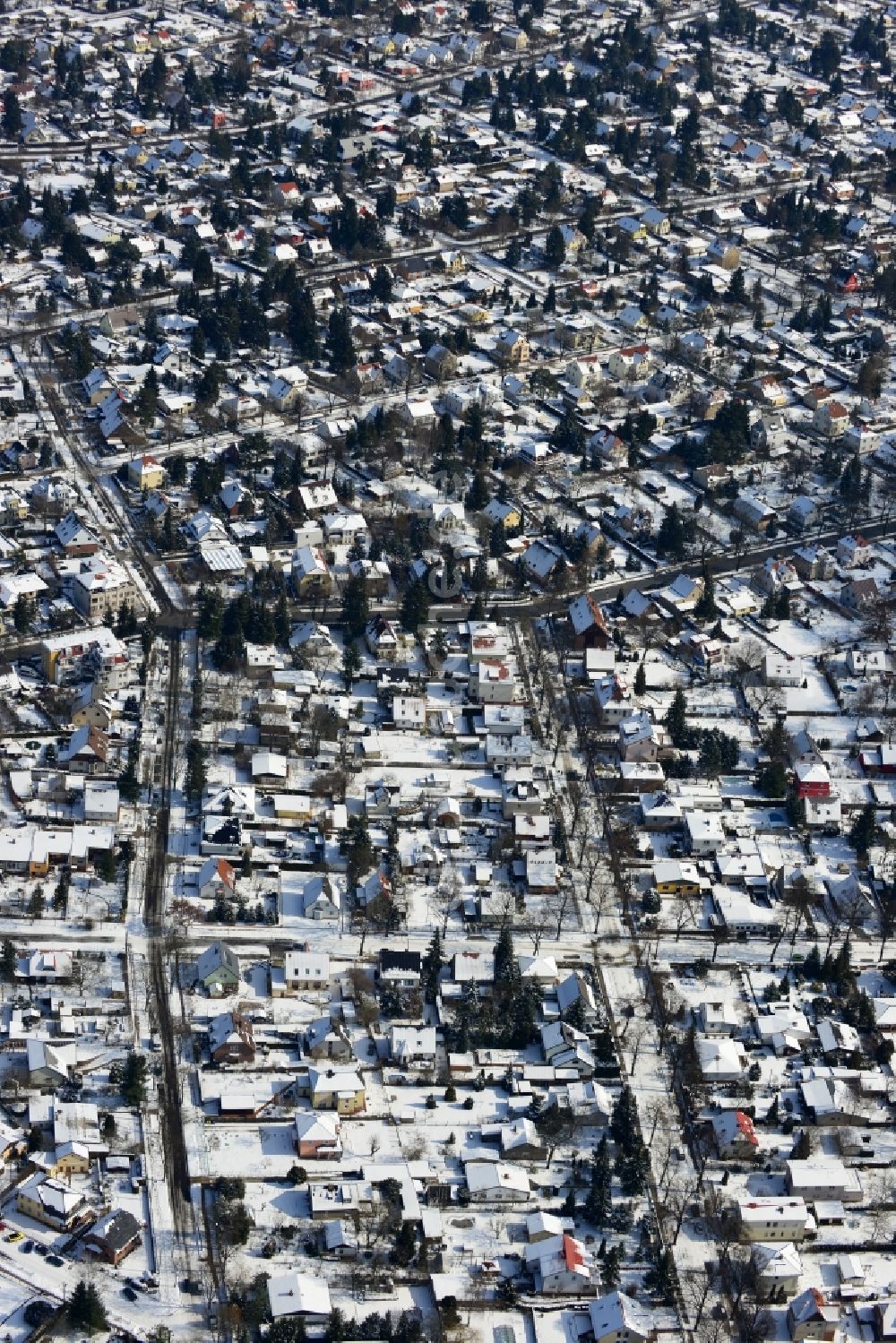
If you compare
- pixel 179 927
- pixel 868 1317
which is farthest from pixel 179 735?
pixel 868 1317

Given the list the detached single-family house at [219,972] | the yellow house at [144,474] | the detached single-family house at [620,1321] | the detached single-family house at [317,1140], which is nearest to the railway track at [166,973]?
the detached single-family house at [219,972]

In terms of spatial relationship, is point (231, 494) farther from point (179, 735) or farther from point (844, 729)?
point (844, 729)

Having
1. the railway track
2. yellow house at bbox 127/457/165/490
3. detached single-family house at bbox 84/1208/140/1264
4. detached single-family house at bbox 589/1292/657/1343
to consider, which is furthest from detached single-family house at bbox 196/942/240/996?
yellow house at bbox 127/457/165/490

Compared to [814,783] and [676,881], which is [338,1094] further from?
[814,783]

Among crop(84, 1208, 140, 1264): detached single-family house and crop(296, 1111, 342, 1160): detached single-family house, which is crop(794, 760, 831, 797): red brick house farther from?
crop(84, 1208, 140, 1264): detached single-family house

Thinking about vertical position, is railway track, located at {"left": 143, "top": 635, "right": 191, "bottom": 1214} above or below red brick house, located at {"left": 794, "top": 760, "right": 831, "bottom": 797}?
below

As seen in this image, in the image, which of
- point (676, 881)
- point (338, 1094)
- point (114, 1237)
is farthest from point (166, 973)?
point (676, 881)
